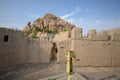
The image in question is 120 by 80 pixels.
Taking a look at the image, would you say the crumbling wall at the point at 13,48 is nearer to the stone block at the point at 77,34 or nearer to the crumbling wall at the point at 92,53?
the stone block at the point at 77,34

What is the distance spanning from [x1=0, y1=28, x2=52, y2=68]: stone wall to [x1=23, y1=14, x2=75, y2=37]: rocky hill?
29.6m

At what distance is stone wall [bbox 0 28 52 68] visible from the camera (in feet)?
41.7

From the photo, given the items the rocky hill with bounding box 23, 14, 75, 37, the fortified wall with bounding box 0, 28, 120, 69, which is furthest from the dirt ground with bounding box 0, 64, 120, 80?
the rocky hill with bounding box 23, 14, 75, 37

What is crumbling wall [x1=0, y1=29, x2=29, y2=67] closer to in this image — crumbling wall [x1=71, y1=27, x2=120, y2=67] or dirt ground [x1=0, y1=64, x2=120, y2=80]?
dirt ground [x1=0, y1=64, x2=120, y2=80]

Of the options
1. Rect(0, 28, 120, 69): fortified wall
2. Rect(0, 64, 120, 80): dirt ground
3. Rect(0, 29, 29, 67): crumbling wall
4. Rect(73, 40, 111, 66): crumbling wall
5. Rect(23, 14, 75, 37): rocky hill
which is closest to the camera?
Rect(0, 64, 120, 80): dirt ground

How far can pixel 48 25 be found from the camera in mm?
48188

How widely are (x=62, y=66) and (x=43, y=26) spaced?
113ft

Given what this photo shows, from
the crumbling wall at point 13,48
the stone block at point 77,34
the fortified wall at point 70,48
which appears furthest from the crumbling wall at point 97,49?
the crumbling wall at point 13,48

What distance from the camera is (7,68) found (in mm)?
12625

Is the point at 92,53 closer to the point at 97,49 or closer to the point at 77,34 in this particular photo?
the point at 97,49

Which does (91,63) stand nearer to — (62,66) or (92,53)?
(92,53)

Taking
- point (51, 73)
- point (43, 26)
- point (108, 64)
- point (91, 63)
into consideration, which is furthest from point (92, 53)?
point (43, 26)

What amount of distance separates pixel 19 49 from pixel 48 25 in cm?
3492

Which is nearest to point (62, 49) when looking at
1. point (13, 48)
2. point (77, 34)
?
point (77, 34)
